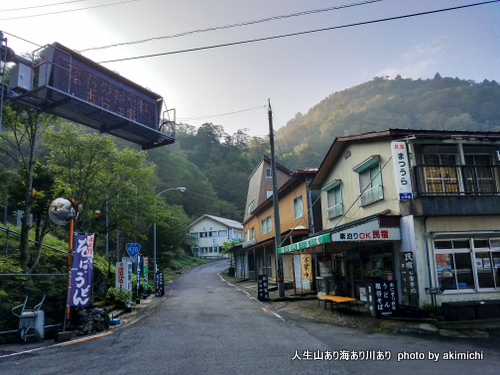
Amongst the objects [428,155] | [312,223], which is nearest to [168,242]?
[312,223]

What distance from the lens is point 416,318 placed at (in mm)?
10359

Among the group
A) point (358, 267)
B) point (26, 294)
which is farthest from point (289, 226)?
point (26, 294)

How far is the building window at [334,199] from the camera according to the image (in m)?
16.7

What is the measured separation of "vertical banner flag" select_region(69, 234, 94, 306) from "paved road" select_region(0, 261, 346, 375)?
1272mm

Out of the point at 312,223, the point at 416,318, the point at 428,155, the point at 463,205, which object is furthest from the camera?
the point at 312,223

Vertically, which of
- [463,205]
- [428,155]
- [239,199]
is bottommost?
[463,205]

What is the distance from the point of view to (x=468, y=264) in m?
11.3

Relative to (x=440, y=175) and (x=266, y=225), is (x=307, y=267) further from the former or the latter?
(x=266, y=225)

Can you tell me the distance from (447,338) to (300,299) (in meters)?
8.84

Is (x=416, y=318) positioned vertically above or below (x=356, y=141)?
below

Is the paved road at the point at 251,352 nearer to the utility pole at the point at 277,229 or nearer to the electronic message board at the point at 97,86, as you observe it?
the electronic message board at the point at 97,86

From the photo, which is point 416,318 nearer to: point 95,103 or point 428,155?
point 428,155

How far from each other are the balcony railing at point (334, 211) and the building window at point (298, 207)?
3.19m

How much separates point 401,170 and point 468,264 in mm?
3538
